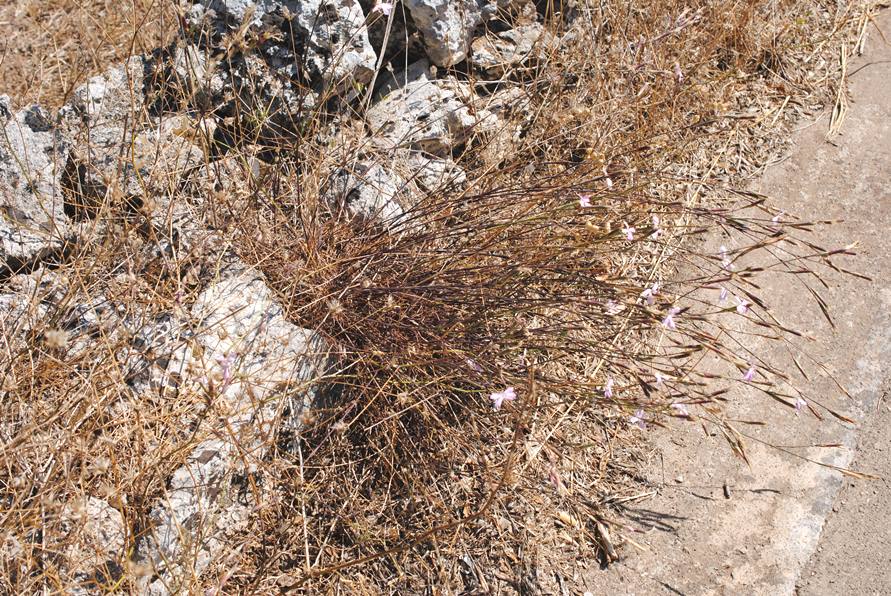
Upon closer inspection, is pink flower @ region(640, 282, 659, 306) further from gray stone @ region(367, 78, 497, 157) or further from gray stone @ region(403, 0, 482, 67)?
gray stone @ region(403, 0, 482, 67)

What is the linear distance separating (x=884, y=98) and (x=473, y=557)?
2.76m

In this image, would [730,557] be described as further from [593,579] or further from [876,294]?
[876,294]

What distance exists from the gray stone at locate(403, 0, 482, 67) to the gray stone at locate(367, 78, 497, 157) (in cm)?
11

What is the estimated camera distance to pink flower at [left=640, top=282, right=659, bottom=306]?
200 centimetres

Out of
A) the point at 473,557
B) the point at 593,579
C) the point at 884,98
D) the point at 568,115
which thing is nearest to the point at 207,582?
the point at 473,557

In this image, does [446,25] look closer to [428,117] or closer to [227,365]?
[428,117]

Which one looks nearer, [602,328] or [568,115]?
[602,328]

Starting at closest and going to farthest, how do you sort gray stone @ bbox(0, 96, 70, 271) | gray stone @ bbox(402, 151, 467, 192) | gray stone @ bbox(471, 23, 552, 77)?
gray stone @ bbox(0, 96, 70, 271) < gray stone @ bbox(402, 151, 467, 192) < gray stone @ bbox(471, 23, 552, 77)

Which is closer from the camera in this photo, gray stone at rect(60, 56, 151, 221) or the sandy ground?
the sandy ground

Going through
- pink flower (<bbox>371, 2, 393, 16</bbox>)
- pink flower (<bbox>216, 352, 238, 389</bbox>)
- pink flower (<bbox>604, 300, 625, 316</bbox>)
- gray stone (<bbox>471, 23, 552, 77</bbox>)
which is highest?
pink flower (<bbox>371, 2, 393, 16</bbox>)

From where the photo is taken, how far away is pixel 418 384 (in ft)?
7.20

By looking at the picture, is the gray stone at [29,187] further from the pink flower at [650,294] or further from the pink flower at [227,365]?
the pink flower at [650,294]

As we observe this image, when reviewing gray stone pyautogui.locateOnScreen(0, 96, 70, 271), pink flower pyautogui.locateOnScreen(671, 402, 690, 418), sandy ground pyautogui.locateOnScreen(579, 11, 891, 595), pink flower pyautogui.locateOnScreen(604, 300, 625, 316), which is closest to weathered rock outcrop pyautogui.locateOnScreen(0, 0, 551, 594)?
gray stone pyautogui.locateOnScreen(0, 96, 70, 271)

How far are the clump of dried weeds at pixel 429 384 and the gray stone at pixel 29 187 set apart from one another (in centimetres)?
16
